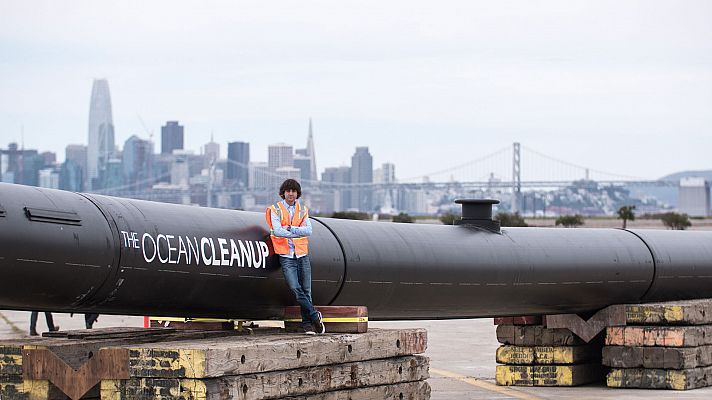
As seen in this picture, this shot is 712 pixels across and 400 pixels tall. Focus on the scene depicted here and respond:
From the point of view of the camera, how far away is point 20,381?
819 centimetres

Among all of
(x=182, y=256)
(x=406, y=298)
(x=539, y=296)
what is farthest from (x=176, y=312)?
(x=539, y=296)

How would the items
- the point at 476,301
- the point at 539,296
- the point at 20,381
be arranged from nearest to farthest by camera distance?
the point at 20,381, the point at 476,301, the point at 539,296

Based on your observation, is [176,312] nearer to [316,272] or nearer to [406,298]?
[316,272]

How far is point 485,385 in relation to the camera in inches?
523

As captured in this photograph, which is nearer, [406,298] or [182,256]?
[182,256]

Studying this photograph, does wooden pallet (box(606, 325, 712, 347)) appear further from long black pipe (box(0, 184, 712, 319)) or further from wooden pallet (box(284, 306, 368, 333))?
wooden pallet (box(284, 306, 368, 333))

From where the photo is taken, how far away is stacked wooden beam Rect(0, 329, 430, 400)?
7.62 meters

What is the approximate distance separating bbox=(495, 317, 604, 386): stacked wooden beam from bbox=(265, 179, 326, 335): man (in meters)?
4.41

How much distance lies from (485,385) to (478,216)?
81.3 inches

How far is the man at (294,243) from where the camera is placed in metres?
9.18

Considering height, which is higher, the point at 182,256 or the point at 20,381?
the point at 182,256

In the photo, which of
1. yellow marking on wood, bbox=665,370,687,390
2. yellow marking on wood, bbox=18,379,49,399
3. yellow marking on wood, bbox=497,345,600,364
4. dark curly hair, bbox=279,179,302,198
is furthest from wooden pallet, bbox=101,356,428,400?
yellow marking on wood, bbox=665,370,687,390

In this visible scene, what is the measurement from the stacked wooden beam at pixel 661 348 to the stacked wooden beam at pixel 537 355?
399 mm

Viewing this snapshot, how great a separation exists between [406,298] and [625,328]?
3286 millimetres
